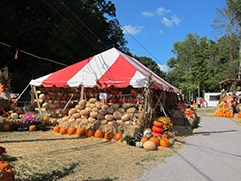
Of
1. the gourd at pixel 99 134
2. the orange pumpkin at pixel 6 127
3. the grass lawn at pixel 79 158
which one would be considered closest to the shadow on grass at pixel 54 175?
the grass lawn at pixel 79 158

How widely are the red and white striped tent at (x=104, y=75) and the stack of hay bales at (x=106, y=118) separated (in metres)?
0.95

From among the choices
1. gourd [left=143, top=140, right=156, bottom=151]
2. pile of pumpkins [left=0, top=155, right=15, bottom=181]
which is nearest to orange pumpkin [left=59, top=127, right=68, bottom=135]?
gourd [left=143, top=140, right=156, bottom=151]

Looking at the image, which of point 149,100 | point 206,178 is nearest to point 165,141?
point 149,100

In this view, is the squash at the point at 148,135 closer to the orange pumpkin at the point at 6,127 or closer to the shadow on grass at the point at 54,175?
the shadow on grass at the point at 54,175

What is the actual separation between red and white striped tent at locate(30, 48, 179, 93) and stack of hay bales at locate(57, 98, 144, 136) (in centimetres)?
95

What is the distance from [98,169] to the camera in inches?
142

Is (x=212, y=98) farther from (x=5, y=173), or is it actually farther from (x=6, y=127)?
(x=5, y=173)

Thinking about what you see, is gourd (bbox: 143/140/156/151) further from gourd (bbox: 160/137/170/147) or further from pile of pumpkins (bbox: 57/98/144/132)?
pile of pumpkins (bbox: 57/98/144/132)

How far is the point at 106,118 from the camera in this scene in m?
6.49

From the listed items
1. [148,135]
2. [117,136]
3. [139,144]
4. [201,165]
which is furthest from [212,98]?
[201,165]

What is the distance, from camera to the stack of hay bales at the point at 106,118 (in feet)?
20.6

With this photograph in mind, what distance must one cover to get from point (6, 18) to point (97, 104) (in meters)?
15.5

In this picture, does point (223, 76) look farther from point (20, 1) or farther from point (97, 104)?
point (20, 1)

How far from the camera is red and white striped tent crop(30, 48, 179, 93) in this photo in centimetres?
710
